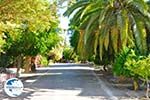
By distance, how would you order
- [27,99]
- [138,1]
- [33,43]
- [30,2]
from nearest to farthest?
[30,2], [27,99], [138,1], [33,43]

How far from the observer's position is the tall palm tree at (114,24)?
2683 cm

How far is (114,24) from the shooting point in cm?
2817

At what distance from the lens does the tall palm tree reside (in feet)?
88.0

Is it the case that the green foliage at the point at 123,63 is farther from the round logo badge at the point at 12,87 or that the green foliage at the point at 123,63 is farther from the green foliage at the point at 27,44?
the round logo badge at the point at 12,87

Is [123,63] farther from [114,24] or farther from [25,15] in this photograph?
[25,15]

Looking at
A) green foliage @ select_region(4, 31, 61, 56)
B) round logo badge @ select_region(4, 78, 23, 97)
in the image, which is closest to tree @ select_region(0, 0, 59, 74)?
round logo badge @ select_region(4, 78, 23, 97)

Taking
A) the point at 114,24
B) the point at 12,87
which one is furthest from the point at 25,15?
the point at 114,24

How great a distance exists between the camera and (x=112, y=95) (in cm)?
2022

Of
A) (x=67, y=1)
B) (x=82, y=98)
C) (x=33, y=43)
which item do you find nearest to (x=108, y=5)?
(x=33, y=43)

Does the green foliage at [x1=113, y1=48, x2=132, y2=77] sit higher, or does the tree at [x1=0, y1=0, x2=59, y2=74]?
the tree at [x1=0, y1=0, x2=59, y2=74]

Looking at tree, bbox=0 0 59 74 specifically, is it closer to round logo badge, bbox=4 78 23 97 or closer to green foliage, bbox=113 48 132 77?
round logo badge, bbox=4 78 23 97

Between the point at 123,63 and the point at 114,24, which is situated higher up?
the point at 114,24

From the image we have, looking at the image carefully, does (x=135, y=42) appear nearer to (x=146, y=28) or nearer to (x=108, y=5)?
(x=146, y=28)

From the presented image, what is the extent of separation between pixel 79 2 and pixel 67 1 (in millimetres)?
11284
